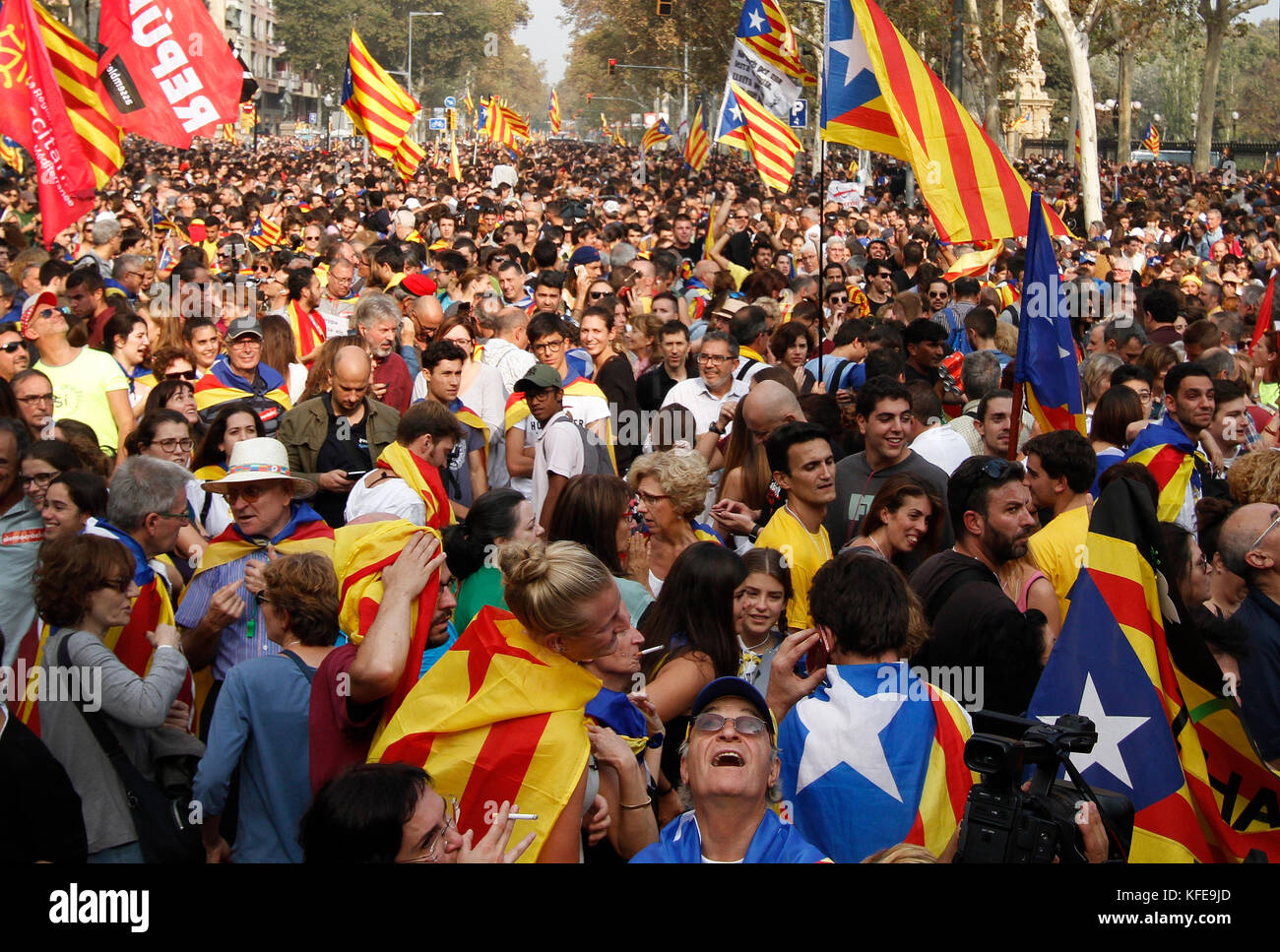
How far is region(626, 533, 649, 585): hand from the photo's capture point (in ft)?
16.7

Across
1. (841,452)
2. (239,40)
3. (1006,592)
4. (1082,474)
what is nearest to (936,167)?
(841,452)

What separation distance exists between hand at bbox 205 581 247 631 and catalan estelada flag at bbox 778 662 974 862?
1.80m

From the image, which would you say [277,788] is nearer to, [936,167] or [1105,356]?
[936,167]

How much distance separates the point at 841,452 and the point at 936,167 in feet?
4.88

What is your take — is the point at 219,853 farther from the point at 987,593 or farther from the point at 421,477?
the point at 987,593

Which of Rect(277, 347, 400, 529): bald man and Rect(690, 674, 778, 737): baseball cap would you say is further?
Rect(277, 347, 400, 529): bald man

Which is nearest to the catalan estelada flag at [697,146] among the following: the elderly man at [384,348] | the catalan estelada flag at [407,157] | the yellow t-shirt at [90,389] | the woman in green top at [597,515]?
the catalan estelada flag at [407,157]

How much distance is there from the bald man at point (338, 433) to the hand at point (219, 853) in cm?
262

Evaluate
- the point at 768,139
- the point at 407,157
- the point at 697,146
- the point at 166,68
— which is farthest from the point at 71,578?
the point at 697,146

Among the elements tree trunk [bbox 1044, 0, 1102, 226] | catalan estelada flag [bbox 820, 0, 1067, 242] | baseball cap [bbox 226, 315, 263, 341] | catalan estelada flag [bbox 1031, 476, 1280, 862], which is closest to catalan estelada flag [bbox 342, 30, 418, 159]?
baseball cap [bbox 226, 315, 263, 341]

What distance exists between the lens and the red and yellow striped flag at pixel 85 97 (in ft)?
31.1

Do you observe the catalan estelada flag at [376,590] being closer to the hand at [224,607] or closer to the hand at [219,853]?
the hand at [224,607]

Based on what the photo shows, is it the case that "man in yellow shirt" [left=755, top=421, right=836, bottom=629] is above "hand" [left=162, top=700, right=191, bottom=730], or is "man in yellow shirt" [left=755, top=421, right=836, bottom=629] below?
above

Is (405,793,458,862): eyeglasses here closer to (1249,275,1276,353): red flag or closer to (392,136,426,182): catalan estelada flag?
(1249,275,1276,353): red flag
